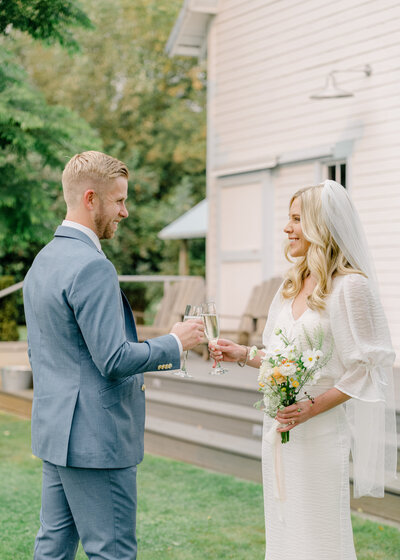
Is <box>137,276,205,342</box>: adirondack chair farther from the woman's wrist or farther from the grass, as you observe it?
the woman's wrist

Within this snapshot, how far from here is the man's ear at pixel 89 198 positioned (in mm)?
2846

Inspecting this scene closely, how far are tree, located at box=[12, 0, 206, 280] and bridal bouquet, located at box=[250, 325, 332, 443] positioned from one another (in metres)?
25.7

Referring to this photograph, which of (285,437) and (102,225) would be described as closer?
(102,225)

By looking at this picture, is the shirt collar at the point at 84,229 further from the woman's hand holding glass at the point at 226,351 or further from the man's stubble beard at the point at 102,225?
the woman's hand holding glass at the point at 226,351

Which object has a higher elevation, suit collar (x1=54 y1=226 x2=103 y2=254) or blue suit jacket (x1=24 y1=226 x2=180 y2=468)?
suit collar (x1=54 y1=226 x2=103 y2=254)

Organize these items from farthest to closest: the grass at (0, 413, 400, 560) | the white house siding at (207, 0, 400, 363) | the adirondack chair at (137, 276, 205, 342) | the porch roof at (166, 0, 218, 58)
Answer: the porch roof at (166, 0, 218, 58) → the adirondack chair at (137, 276, 205, 342) → the white house siding at (207, 0, 400, 363) → the grass at (0, 413, 400, 560)

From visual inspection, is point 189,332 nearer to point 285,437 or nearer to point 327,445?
point 285,437

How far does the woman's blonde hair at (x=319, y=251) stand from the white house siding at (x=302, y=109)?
583cm

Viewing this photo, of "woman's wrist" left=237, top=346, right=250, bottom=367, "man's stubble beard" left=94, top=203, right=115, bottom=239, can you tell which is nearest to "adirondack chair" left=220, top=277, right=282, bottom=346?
"woman's wrist" left=237, top=346, right=250, bottom=367

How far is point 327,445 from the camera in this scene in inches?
131

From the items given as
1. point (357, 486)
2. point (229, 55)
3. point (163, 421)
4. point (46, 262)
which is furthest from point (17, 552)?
point (229, 55)

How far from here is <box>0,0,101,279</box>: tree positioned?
8.48 m

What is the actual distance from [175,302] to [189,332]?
8884 millimetres

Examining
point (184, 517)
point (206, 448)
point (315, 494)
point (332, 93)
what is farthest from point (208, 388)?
point (315, 494)
